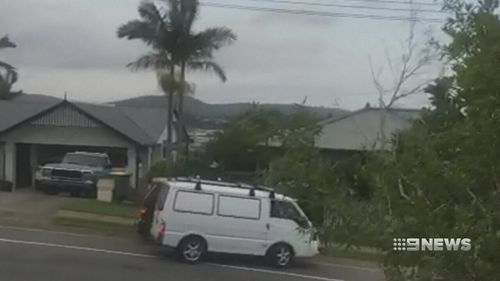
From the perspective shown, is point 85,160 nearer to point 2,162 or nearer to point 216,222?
point 2,162

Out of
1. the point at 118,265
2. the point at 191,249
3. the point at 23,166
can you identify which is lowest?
the point at 118,265

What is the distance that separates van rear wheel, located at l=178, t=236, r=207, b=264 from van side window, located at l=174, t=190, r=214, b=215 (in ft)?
2.03

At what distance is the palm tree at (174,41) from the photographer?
36875 mm

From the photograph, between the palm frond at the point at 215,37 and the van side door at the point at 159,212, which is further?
the palm frond at the point at 215,37

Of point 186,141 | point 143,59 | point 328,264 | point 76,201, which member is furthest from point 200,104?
point 328,264

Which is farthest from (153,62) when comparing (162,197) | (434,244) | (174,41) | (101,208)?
(434,244)

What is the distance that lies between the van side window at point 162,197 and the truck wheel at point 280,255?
2.59 m

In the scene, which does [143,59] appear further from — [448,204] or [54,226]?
[448,204]

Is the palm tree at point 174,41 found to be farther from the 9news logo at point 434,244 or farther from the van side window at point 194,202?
the 9news logo at point 434,244

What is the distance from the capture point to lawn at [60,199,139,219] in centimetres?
2759

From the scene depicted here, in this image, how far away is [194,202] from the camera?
19438 millimetres

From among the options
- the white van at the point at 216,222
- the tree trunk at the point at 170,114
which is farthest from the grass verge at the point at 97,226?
the tree trunk at the point at 170,114

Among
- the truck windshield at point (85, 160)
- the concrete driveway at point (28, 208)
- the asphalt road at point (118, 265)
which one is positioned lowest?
the asphalt road at point (118, 265)

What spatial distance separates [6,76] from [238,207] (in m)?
39.2
